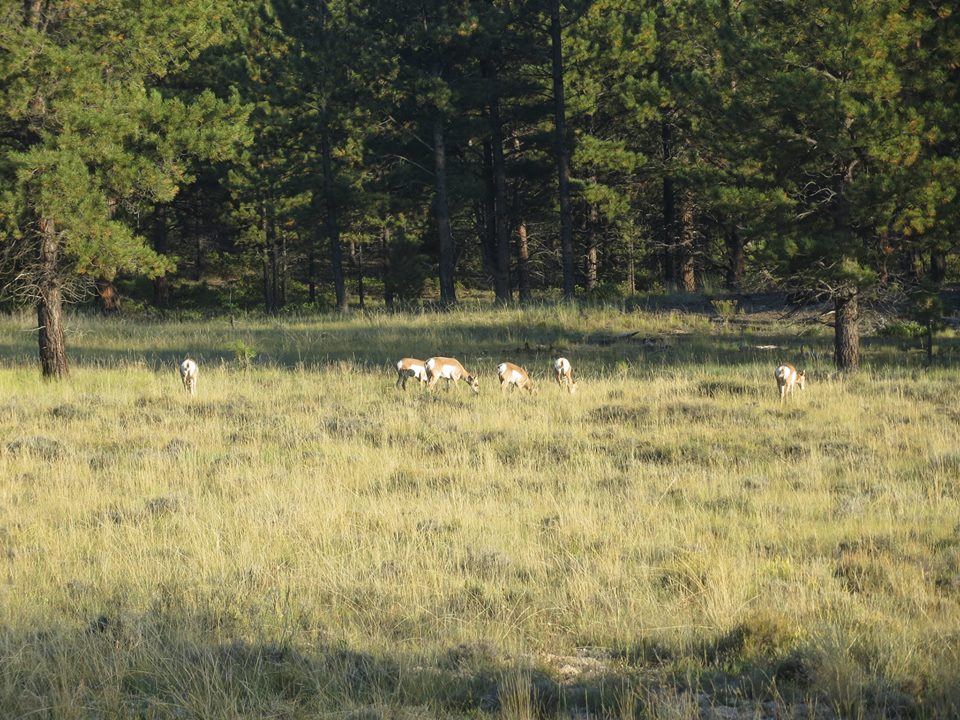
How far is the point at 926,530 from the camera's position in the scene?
27.1 feet

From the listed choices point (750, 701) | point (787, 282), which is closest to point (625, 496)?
point (750, 701)

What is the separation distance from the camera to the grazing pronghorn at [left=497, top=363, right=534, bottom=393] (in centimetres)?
1673

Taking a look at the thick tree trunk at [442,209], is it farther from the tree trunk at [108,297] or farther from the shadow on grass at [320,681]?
the shadow on grass at [320,681]

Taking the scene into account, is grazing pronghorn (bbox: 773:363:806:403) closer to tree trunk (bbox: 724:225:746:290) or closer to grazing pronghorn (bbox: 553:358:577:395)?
grazing pronghorn (bbox: 553:358:577:395)

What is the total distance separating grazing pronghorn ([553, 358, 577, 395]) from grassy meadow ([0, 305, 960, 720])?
0.76 ft

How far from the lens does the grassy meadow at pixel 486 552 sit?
5176 mm

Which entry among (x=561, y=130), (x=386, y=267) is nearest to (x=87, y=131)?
(x=561, y=130)

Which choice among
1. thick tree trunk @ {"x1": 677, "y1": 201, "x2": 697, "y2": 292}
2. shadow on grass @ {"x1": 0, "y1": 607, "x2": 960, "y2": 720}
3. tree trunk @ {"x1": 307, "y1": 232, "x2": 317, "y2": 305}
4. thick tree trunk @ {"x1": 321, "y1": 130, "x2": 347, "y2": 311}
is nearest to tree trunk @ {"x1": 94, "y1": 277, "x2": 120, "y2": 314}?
tree trunk @ {"x1": 307, "y1": 232, "x2": 317, "y2": 305}

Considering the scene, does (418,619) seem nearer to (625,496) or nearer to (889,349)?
(625,496)

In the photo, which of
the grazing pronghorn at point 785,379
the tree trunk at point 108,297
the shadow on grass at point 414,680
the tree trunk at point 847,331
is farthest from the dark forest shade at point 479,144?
the shadow on grass at point 414,680

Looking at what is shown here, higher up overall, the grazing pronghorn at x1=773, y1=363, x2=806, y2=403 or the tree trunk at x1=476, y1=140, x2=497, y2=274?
the tree trunk at x1=476, y1=140, x2=497, y2=274

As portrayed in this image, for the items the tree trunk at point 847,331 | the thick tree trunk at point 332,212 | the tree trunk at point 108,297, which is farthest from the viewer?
the tree trunk at point 108,297

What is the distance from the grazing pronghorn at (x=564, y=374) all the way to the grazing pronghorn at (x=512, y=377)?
0.52 metres

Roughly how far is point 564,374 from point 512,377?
890 millimetres
